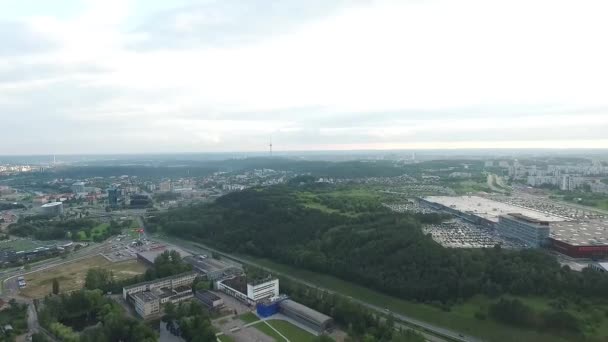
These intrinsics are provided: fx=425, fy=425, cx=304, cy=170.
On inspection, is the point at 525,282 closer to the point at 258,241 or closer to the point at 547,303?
the point at 547,303

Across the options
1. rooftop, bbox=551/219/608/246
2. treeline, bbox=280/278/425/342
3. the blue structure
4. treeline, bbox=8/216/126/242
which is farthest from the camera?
treeline, bbox=8/216/126/242

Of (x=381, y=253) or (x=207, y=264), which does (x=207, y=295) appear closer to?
(x=207, y=264)

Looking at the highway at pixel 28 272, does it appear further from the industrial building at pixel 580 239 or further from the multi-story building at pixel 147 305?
the industrial building at pixel 580 239

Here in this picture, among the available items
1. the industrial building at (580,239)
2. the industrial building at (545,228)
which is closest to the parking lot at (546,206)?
the industrial building at (545,228)

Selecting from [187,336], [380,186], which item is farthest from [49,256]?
[380,186]

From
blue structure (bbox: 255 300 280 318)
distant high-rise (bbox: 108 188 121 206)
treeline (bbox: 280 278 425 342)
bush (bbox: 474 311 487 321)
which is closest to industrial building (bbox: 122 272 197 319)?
blue structure (bbox: 255 300 280 318)

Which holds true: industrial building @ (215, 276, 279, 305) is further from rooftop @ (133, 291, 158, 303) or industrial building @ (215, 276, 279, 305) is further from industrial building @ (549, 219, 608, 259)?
industrial building @ (549, 219, 608, 259)
